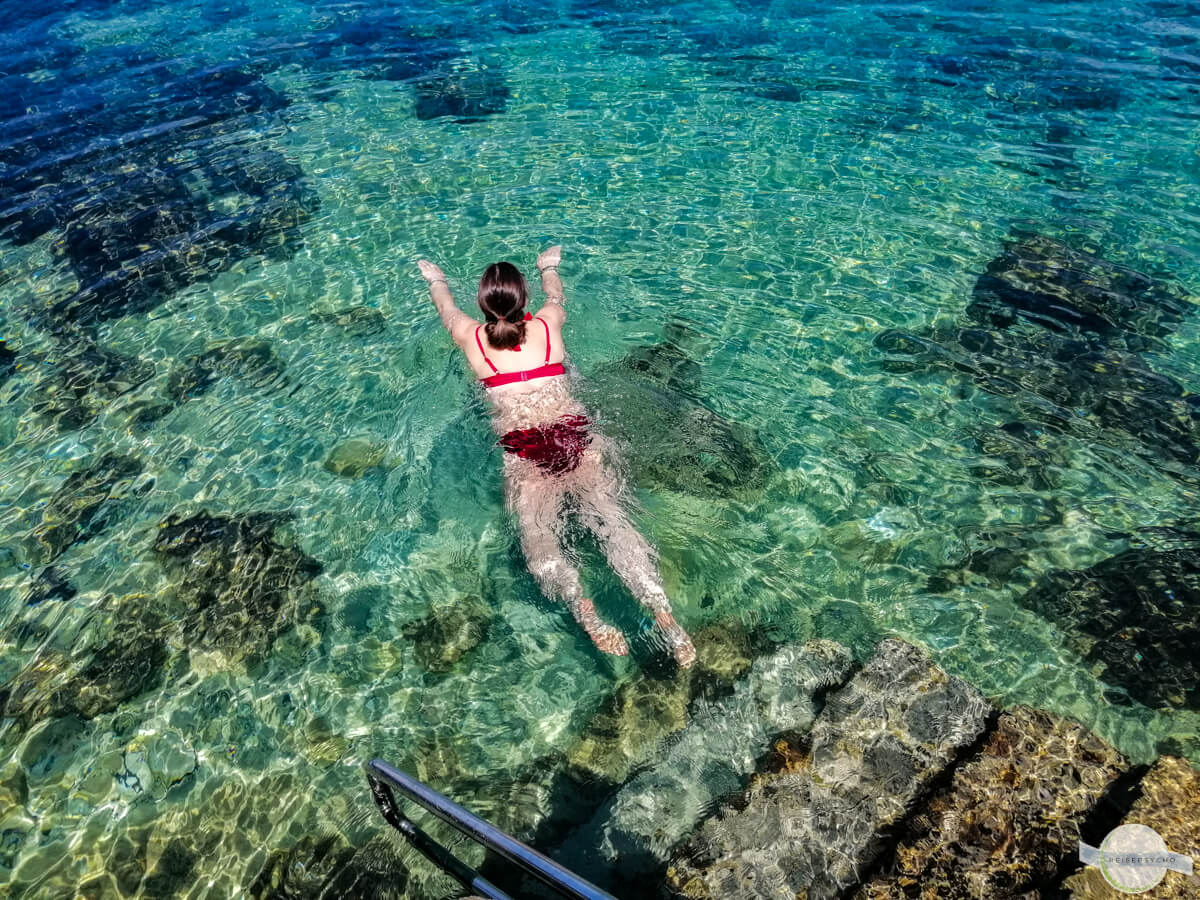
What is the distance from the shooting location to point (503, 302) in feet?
17.3

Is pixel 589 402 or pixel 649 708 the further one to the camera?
pixel 589 402

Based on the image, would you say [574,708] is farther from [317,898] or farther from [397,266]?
[397,266]

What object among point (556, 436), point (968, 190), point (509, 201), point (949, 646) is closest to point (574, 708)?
point (556, 436)

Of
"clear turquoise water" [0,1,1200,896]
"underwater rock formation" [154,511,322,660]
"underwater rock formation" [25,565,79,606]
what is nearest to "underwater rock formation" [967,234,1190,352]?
"clear turquoise water" [0,1,1200,896]

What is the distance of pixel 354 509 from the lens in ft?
19.5

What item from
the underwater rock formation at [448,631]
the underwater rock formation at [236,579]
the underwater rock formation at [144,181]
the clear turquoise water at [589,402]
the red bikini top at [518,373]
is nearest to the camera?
the clear turquoise water at [589,402]

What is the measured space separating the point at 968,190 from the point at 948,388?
4959 millimetres

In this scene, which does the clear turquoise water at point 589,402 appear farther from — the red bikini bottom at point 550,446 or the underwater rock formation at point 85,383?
the red bikini bottom at point 550,446

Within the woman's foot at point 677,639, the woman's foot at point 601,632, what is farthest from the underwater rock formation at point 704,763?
the woman's foot at point 601,632

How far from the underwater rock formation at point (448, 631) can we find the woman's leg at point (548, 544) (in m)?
0.51

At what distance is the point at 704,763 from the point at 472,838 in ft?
6.00

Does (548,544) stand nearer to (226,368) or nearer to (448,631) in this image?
(448,631)

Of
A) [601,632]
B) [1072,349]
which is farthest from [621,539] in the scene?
[1072,349]

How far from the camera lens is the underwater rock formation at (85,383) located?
7129 millimetres
